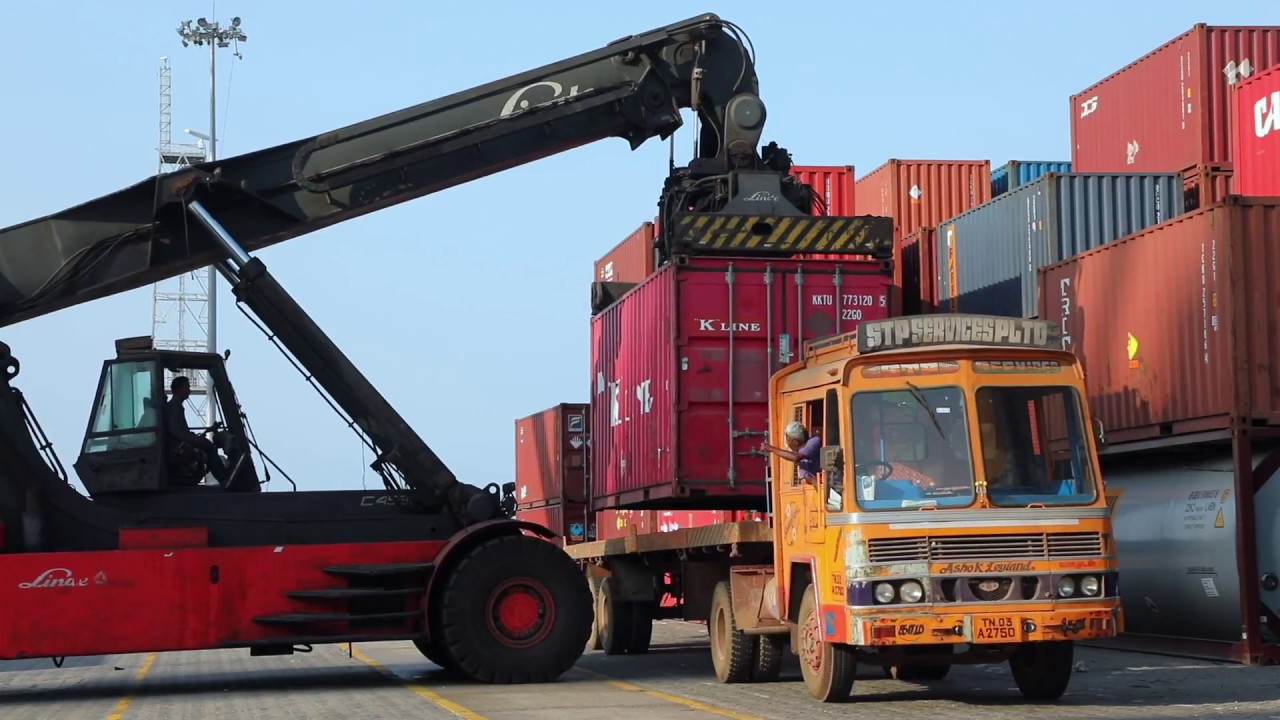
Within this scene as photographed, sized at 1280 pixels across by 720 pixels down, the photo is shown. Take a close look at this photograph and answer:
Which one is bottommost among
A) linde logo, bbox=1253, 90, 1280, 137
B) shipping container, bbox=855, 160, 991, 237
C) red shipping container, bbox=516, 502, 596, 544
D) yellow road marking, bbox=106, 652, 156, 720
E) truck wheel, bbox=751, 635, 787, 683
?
yellow road marking, bbox=106, 652, 156, 720

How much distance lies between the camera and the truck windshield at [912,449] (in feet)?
39.9

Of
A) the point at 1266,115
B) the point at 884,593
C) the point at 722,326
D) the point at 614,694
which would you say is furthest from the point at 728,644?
the point at 1266,115

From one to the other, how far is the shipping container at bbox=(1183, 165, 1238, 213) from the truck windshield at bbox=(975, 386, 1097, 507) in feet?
29.0

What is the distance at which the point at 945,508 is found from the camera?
1209cm

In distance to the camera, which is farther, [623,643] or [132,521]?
[623,643]

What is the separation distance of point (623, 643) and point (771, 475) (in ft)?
24.7

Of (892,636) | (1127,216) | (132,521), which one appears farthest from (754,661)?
(1127,216)

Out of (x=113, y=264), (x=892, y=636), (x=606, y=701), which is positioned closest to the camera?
(x=892, y=636)

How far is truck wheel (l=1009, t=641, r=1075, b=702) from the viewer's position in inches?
507

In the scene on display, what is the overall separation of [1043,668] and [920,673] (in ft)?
8.88

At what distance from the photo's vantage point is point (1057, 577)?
12047 millimetres

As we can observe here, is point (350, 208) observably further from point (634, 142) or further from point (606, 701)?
point (606, 701)

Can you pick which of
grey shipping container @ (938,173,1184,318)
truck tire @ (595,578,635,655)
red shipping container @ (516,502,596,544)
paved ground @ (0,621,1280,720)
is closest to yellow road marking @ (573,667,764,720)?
paved ground @ (0,621,1280,720)

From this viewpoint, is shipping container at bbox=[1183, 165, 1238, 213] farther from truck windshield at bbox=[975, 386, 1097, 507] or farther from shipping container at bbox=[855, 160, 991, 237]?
truck windshield at bbox=[975, 386, 1097, 507]
